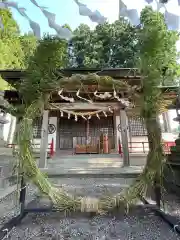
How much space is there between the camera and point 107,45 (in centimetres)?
1452

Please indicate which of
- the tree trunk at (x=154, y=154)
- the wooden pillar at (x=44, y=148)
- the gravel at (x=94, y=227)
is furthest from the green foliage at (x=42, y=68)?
the wooden pillar at (x=44, y=148)

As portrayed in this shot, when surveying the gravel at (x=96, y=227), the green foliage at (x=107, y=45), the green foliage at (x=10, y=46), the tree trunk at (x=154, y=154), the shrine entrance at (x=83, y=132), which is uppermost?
the green foliage at (x=107, y=45)

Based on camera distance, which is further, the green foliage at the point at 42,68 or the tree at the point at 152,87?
the green foliage at the point at 42,68

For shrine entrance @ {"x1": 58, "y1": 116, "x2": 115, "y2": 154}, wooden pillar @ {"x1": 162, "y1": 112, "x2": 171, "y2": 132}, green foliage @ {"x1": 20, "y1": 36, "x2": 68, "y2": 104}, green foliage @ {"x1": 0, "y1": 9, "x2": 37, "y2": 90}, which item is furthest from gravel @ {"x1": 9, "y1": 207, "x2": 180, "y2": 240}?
wooden pillar @ {"x1": 162, "y1": 112, "x2": 171, "y2": 132}

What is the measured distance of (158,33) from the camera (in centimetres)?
204

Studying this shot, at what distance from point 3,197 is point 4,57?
7053mm

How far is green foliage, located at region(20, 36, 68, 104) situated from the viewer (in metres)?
2.13

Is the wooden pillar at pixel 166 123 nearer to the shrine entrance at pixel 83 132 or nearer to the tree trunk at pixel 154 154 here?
the shrine entrance at pixel 83 132

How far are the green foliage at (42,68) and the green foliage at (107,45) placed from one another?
11713mm

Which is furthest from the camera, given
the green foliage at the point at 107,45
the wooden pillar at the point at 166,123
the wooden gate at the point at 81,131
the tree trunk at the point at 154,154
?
the green foliage at the point at 107,45

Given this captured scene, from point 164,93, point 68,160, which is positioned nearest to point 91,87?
point 164,93

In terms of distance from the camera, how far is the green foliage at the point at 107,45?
1373 cm

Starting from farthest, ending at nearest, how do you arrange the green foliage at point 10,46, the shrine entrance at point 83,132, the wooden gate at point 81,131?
1. the wooden gate at point 81,131
2. the shrine entrance at point 83,132
3. the green foliage at point 10,46

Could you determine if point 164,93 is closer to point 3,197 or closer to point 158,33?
point 158,33
